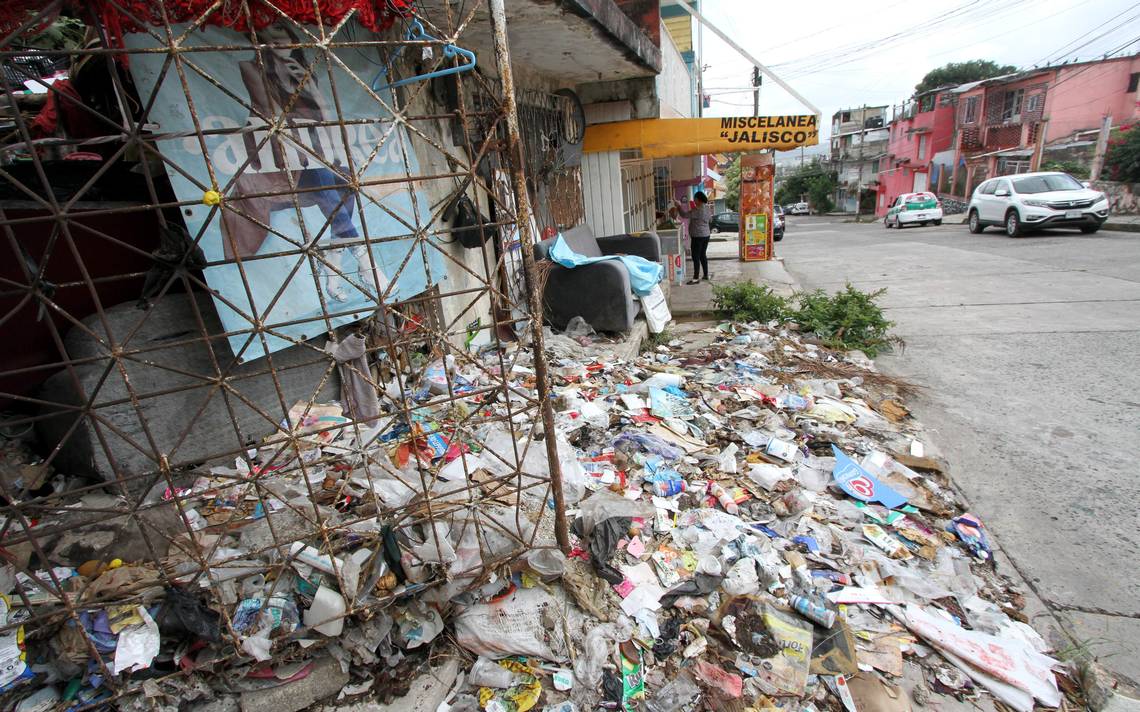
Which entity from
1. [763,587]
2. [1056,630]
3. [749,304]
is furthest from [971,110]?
[763,587]

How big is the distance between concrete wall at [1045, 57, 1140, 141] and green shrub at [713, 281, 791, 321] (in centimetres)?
2577

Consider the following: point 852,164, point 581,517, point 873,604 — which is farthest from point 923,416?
point 852,164

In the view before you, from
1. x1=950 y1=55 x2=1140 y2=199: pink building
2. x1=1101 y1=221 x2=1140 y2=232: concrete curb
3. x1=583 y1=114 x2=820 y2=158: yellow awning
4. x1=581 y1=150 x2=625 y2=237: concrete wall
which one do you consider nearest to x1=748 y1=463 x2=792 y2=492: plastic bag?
x1=581 y1=150 x2=625 y2=237: concrete wall

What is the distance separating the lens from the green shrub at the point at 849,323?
20.4ft

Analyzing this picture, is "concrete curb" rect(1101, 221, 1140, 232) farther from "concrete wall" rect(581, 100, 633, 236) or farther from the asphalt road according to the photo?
"concrete wall" rect(581, 100, 633, 236)

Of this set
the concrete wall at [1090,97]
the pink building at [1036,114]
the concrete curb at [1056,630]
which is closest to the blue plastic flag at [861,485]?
the concrete curb at [1056,630]

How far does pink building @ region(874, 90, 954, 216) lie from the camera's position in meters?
30.3

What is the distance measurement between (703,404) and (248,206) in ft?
12.2

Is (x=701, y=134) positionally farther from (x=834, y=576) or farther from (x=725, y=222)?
(x=725, y=222)

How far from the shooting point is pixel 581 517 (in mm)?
3031

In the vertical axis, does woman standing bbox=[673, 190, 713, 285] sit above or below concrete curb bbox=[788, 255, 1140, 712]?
above

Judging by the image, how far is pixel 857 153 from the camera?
44.5 meters

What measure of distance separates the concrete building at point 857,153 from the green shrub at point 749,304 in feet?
114

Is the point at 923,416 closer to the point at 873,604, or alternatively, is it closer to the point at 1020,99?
the point at 873,604
